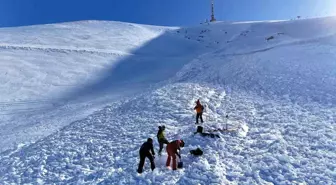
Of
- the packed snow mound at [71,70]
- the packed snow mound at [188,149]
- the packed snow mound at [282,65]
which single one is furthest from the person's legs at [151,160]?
the packed snow mound at [282,65]

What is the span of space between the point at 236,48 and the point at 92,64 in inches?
858

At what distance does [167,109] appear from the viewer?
2098 cm

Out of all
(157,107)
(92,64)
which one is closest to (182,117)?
(157,107)

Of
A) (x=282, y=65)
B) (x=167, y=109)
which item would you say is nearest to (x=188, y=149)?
(x=167, y=109)

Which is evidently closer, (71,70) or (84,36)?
(71,70)

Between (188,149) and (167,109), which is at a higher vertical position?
(167,109)

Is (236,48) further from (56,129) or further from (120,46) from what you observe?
(56,129)

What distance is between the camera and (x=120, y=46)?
168 feet

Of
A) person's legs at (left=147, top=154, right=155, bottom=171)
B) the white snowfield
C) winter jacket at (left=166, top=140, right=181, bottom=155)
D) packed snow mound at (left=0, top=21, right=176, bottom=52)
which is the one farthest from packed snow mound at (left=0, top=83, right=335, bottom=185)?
packed snow mound at (left=0, top=21, right=176, bottom=52)

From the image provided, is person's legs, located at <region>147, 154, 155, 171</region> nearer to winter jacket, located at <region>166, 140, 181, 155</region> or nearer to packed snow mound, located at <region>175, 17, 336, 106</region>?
winter jacket, located at <region>166, 140, 181, 155</region>

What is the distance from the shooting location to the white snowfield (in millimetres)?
12789

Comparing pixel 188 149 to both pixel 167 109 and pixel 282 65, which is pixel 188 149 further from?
pixel 282 65

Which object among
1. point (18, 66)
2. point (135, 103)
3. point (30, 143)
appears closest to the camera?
point (30, 143)

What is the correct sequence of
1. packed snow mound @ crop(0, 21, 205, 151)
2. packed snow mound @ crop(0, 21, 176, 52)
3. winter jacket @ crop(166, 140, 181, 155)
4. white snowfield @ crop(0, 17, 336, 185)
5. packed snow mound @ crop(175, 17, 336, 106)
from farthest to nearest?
packed snow mound @ crop(0, 21, 176, 52) → packed snow mound @ crop(175, 17, 336, 106) → packed snow mound @ crop(0, 21, 205, 151) → white snowfield @ crop(0, 17, 336, 185) → winter jacket @ crop(166, 140, 181, 155)
